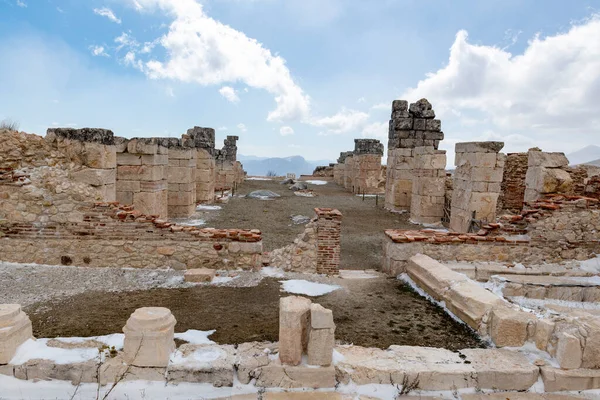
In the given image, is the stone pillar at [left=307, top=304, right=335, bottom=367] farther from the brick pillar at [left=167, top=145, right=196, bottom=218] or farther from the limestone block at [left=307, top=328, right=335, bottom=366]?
the brick pillar at [left=167, top=145, right=196, bottom=218]

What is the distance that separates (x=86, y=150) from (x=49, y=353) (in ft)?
14.9

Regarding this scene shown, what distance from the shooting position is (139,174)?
35.4ft

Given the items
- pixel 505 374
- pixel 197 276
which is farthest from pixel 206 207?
pixel 505 374

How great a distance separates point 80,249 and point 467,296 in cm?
669

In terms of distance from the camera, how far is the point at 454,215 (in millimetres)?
12398

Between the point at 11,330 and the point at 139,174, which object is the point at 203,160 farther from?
the point at 11,330

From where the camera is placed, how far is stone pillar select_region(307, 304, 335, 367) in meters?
3.75

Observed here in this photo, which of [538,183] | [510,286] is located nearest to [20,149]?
[510,286]

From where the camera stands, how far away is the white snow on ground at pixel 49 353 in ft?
12.2

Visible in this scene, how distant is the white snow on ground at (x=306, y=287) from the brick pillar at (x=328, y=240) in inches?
38.0

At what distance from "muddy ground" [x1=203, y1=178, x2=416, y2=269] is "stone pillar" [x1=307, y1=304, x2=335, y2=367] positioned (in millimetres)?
5174

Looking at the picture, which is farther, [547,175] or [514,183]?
[514,183]

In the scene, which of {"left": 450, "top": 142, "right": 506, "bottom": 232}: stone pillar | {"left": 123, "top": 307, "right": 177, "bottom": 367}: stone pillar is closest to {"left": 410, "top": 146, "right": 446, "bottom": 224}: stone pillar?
{"left": 450, "top": 142, "right": 506, "bottom": 232}: stone pillar

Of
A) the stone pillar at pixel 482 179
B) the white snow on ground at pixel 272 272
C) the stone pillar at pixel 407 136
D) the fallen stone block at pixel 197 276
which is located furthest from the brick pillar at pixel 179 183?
the stone pillar at pixel 482 179
